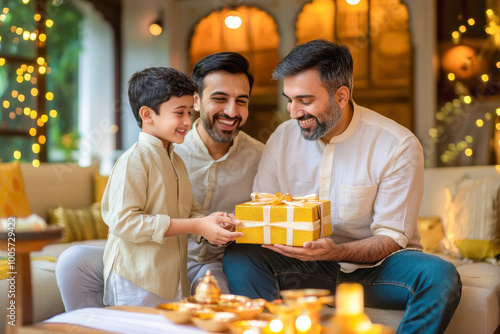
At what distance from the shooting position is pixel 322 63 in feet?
6.75

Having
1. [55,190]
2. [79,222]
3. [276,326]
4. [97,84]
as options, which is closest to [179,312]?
[276,326]

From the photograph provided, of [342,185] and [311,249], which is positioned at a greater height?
[342,185]

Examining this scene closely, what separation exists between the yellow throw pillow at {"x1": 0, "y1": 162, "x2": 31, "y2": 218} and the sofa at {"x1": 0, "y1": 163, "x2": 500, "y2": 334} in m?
0.16

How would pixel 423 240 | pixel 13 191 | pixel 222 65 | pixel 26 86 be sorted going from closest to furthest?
pixel 222 65, pixel 423 240, pixel 13 191, pixel 26 86

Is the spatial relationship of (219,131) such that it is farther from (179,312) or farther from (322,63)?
(179,312)

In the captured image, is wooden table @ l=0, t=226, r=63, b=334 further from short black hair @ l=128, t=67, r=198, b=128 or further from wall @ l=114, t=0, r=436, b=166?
wall @ l=114, t=0, r=436, b=166

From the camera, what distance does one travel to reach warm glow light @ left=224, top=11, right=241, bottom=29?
6.43 metres

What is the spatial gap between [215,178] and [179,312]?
1.03 meters

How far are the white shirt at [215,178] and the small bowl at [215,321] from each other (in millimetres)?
932

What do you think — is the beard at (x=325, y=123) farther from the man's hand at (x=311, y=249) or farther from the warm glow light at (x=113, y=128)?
the warm glow light at (x=113, y=128)

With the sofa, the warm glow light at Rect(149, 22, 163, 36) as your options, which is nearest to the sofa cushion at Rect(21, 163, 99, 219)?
the sofa

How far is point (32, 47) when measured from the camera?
507 cm

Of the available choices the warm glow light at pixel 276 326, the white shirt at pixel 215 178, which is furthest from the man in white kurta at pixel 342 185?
the warm glow light at pixel 276 326

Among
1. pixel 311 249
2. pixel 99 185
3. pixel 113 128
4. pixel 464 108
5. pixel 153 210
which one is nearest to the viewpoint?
pixel 311 249
